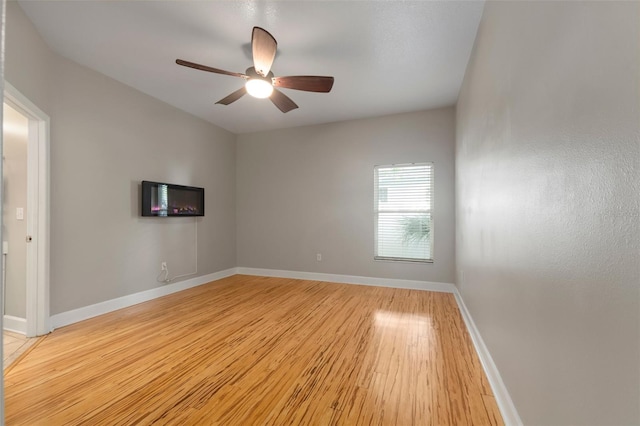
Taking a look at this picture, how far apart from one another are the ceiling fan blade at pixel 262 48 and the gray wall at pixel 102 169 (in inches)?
72.1

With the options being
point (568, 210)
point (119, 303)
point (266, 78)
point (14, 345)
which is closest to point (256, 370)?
point (568, 210)

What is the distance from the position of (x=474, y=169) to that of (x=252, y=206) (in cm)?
402

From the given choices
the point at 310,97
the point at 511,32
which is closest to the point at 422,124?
the point at 310,97

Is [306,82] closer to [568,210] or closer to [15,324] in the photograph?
[568,210]

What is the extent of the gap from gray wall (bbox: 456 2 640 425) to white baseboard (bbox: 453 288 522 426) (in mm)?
81

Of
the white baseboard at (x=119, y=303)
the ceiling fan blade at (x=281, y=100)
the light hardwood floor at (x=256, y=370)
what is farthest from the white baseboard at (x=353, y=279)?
the ceiling fan blade at (x=281, y=100)

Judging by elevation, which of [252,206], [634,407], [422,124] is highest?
[422,124]

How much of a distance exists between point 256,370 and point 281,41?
282 cm

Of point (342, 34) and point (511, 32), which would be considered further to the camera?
point (342, 34)

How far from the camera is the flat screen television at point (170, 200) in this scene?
362 cm

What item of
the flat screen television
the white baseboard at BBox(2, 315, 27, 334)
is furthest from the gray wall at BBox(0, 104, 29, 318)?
the flat screen television

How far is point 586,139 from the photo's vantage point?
2.69ft

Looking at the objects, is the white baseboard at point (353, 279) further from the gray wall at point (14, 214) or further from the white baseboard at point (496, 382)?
the gray wall at point (14, 214)

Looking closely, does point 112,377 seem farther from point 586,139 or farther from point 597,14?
point 597,14
